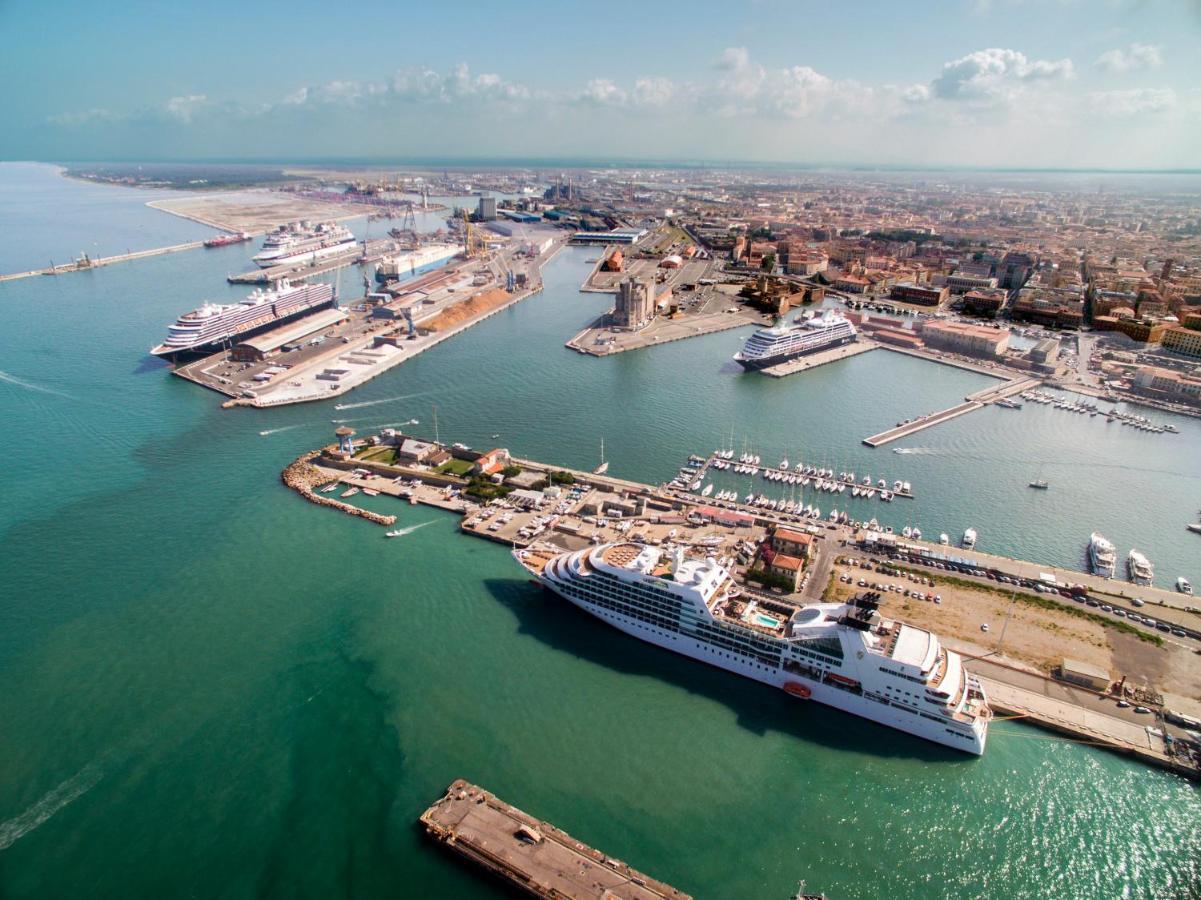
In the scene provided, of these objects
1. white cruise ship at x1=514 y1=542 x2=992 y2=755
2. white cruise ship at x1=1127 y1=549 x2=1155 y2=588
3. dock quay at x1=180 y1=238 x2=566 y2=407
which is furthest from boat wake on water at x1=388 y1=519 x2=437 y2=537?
white cruise ship at x1=1127 y1=549 x2=1155 y2=588

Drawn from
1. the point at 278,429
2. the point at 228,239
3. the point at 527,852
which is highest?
the point at 228,239

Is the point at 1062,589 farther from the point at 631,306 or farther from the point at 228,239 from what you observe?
the point at 228,239

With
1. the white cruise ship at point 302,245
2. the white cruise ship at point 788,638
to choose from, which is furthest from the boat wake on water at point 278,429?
the white cruise ship at point 302,245

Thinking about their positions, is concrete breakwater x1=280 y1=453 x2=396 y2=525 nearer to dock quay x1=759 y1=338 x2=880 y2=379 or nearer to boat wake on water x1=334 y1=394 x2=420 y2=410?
boat wake on water x1=334 y1=394 x2=420 y2=410

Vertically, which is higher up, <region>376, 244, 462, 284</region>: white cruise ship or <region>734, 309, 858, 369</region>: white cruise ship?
<region>376, 244, 462, 284</region>: white cruise ship

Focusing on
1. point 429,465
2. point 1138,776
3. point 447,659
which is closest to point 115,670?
point 447,659

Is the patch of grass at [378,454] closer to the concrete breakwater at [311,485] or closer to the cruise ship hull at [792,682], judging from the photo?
the concrete breakwater at [311,485]

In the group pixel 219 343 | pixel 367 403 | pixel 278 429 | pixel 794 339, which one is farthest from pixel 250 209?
pixel 794 339
